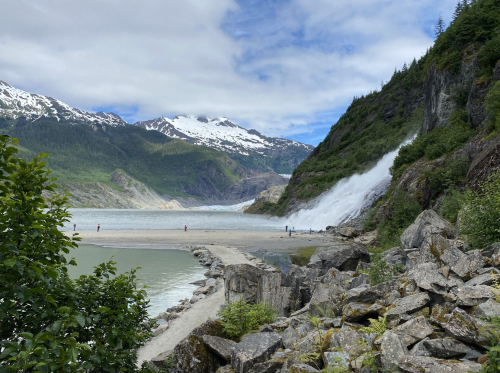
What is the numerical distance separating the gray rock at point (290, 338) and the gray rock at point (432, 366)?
3.04m

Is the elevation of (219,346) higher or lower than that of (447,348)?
lower

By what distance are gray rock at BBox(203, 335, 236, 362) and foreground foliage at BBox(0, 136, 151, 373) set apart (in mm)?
3979

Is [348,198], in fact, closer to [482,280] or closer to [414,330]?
[482,280]

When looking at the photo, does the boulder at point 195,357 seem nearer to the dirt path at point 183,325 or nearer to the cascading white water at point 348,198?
the dirt path at point 183,325

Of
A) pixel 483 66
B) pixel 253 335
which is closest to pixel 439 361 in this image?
pixel 253 335

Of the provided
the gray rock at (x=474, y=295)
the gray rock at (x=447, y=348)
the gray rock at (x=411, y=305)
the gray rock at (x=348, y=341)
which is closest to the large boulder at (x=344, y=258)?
the gray rock at (x=411, y=305)

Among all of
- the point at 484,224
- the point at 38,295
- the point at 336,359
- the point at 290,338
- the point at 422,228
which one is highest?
the point at 484,224

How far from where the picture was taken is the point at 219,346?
329 inches

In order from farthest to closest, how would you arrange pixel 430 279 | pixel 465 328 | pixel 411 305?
1. pixel 430 279
2. pixel 411 305
3. pixel 465 328

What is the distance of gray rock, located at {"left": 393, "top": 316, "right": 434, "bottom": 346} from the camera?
516 cm

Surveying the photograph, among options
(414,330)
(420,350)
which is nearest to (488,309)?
(414,330)

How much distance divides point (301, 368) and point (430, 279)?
12.5 feet

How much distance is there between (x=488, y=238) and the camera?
8.84 metres

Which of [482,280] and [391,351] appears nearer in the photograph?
[391,351]
